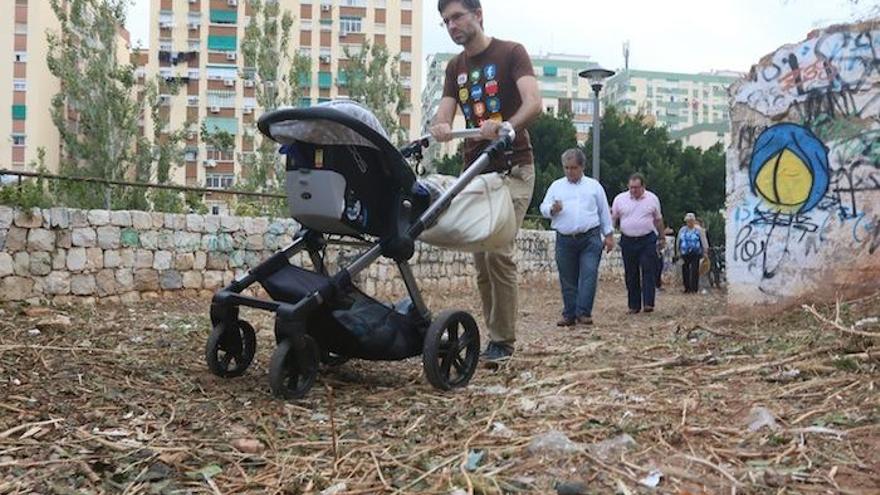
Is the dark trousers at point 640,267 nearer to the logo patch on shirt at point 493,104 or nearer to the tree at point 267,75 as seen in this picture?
the logo patch on shirt at point 493,104

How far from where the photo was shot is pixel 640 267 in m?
8.55

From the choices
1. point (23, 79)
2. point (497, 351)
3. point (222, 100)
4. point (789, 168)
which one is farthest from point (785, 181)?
point (222, 100)

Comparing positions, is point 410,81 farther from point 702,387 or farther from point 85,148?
point 702,387

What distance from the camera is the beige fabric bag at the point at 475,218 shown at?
3.71 metres

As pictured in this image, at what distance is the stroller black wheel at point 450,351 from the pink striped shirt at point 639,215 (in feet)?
16.9

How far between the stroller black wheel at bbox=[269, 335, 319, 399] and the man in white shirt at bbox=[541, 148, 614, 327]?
4197mm

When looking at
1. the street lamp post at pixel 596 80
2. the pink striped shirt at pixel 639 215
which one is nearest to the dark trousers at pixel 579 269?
the pink striped shirt at pixel 639 215

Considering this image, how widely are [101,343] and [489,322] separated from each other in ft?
7.12

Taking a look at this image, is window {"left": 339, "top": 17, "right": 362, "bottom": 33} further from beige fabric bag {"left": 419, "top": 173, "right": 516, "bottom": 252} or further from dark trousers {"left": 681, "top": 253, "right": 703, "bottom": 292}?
beige fabric bag {"left": 419, "top": 173, "right": 516, "bottom": 252}

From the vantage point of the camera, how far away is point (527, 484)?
2141 mm

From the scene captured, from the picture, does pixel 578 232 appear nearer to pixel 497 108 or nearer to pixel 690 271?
pixel 497 108

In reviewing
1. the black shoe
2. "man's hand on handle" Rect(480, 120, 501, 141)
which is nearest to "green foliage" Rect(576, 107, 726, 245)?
the black shoe

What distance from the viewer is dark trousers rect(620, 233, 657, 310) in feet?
27.7

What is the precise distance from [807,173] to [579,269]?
7.01 ft
